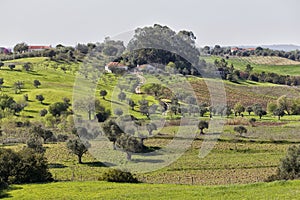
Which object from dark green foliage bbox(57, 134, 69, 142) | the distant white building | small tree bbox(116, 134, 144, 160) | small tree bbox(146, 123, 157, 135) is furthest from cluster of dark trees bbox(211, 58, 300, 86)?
small tree bbox(116, 134, 144, 160)

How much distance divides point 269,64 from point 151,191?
149622 millimetres

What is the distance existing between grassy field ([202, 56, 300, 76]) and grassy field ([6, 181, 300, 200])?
388ft

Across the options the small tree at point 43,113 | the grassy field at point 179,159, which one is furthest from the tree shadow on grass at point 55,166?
the small tree at point 43,113

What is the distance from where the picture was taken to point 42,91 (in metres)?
86.0

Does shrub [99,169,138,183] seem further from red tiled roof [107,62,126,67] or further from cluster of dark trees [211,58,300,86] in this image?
cluster of dark trees [211,58,300,86]

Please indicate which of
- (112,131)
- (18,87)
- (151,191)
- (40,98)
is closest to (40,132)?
(112,131)

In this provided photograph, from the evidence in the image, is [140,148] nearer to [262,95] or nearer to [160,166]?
[160,166]

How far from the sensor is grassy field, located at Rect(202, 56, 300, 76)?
497 feet

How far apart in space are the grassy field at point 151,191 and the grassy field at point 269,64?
118 m

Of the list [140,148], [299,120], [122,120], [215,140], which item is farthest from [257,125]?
[140,148]

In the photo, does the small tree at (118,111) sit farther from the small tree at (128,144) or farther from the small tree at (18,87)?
the small tree at (128,144)

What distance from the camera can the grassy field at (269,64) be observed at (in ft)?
497

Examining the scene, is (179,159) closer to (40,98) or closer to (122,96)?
(122,96)

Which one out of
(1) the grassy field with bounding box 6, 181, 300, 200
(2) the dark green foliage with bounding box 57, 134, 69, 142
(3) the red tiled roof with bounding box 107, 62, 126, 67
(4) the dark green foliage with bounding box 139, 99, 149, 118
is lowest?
(2) the dark green foliage with bounding box 57, 134, 69, 142
